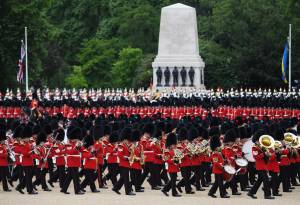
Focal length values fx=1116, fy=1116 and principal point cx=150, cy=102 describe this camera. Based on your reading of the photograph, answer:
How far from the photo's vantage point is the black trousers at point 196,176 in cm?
2670

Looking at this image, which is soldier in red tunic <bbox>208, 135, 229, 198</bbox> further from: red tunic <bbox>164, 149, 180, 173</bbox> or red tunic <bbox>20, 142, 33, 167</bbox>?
red tunic <bbox>20, 142, 33, 167</bbox>

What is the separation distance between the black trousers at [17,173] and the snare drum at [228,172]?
5021 millimetres

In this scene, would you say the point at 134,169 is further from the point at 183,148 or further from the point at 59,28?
the point at 59,28

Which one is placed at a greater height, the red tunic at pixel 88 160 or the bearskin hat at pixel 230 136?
the bearskin hat at pixel 230 136

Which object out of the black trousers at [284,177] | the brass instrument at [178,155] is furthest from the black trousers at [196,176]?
the black trousers at [284,177]

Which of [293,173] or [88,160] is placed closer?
[88,160]

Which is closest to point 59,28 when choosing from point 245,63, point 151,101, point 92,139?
point 245,63

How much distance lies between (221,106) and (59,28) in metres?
38.0

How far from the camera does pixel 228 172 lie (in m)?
25.5

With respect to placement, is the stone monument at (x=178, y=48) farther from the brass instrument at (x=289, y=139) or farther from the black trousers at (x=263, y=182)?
the black trousers at (x=263, y=182)

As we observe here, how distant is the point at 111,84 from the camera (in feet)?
269

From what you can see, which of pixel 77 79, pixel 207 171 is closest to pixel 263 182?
pixel 207 171

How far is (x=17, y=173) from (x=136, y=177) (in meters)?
3.03

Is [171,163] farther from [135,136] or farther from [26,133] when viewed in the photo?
[26,133]
